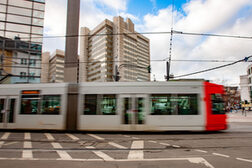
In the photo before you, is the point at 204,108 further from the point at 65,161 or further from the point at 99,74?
the point at 99,74

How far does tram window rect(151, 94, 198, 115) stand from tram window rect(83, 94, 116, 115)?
2.23 metres

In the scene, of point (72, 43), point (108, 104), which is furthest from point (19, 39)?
point (108, 104)

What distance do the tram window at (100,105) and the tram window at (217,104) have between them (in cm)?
550

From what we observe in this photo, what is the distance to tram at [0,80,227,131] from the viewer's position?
26.0ft

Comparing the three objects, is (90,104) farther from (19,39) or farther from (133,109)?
(19,39)

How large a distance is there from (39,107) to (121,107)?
485 cm

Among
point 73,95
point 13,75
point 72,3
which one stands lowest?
point 73,95

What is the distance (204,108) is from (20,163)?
26.9 ft

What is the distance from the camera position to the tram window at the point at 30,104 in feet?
28.4

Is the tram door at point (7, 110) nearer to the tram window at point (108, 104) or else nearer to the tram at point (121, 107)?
the tram at point (121, 107)

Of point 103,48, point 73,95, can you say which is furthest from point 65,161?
point 103,48

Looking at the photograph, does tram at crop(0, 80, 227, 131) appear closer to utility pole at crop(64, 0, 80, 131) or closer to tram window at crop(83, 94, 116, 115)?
tram window at crop(83, 94, 116, 115)

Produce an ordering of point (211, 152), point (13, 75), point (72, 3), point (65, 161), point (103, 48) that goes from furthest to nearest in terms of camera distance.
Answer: point (103, 48) → point (13, 75) → point (72, 3) → point (211, 152) → point (65, 161)

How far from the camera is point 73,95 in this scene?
8531 millimetres
